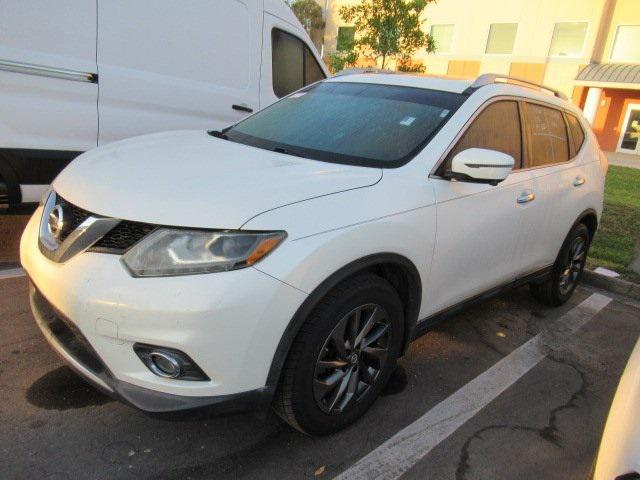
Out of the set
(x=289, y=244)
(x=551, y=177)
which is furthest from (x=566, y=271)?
(x=289, y=244)

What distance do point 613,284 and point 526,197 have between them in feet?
8.03

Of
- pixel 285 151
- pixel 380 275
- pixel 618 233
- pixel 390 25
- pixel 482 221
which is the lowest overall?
pixel 618 233

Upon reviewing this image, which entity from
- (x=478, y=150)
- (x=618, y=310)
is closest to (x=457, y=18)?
(x=618, y=310)

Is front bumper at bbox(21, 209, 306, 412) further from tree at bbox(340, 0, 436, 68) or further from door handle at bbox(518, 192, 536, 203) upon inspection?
tree at bbox(340, 0, 436, 68)

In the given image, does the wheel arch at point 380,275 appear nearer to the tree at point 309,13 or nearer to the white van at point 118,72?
the white van at point 118,72

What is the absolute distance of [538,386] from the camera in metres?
3.21

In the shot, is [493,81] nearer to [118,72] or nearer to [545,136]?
[545,136]

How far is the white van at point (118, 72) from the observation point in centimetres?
365

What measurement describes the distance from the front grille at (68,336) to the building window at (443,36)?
2829cm

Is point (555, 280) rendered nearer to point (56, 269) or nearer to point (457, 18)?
point (56, 269)

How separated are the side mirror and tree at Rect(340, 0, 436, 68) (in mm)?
12580

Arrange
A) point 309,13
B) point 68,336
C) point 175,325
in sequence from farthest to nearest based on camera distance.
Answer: point 309,13, point 68,336, point 175,325

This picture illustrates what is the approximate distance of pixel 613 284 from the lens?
5.10 m

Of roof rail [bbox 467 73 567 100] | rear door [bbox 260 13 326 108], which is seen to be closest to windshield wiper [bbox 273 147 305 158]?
roof rail [bbox 467 73 567 100]
